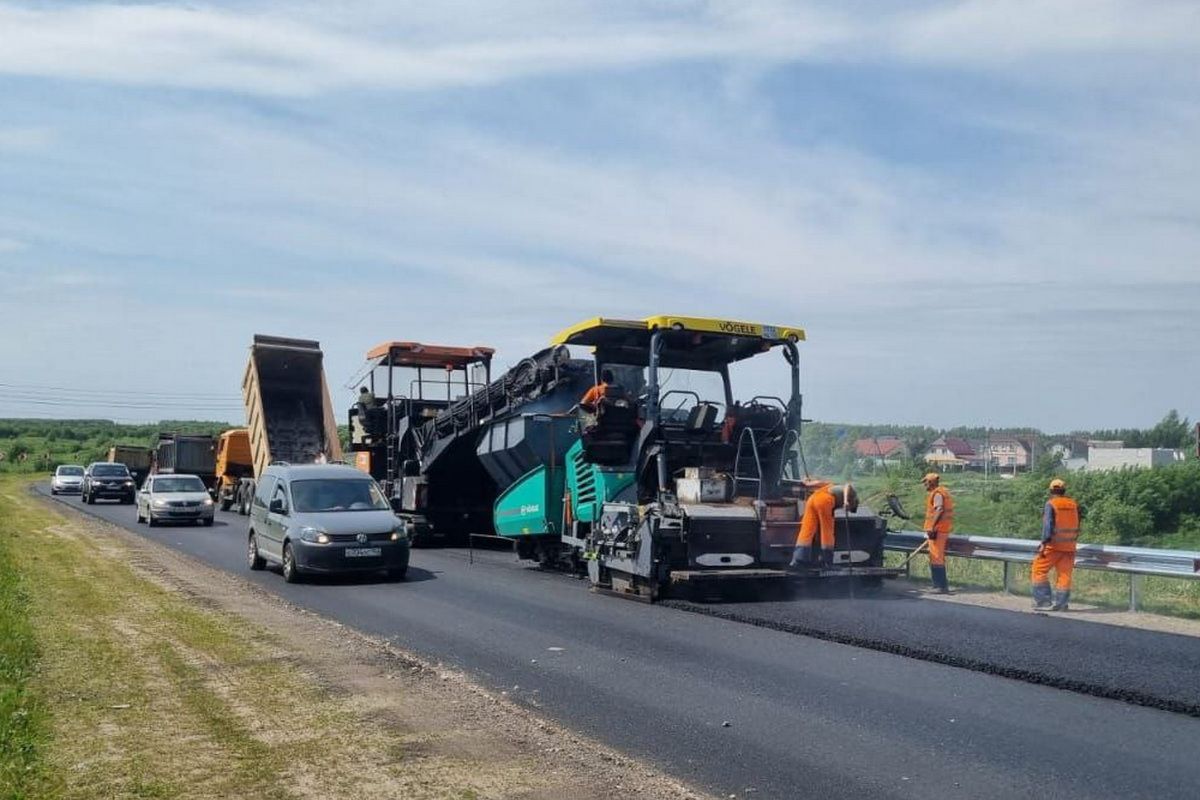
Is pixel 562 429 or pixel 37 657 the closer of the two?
pixel 37 657

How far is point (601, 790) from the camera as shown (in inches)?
224

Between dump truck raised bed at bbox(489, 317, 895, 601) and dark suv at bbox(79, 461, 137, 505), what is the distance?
88.8ft

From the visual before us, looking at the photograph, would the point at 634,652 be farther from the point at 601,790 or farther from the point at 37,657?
the point at 37,657

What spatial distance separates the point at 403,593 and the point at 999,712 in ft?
26.9

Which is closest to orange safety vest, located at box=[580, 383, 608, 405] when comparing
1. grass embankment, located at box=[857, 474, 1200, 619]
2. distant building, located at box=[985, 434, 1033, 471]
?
grass embankment, located at box=[857, 474, 1200, 619]

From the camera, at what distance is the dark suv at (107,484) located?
38.2 m

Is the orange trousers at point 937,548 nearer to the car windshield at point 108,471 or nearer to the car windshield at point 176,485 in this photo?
the car windshield at point 176,485

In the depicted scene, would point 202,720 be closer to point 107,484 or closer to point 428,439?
point 428,439

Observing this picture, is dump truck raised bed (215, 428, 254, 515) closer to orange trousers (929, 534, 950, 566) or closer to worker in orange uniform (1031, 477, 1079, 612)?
orange trousers (929, 534, 950, 566)

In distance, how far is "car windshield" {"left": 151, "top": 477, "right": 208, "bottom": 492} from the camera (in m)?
27.3

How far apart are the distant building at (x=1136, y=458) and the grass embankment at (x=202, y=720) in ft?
62.4

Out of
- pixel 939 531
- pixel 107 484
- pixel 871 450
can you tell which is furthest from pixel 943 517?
pixel 107 484

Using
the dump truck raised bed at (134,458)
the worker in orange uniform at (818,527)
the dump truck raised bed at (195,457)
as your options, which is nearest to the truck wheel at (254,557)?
the worker in orange uniform at (818,527)

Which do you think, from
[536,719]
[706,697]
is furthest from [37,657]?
[706,697]
